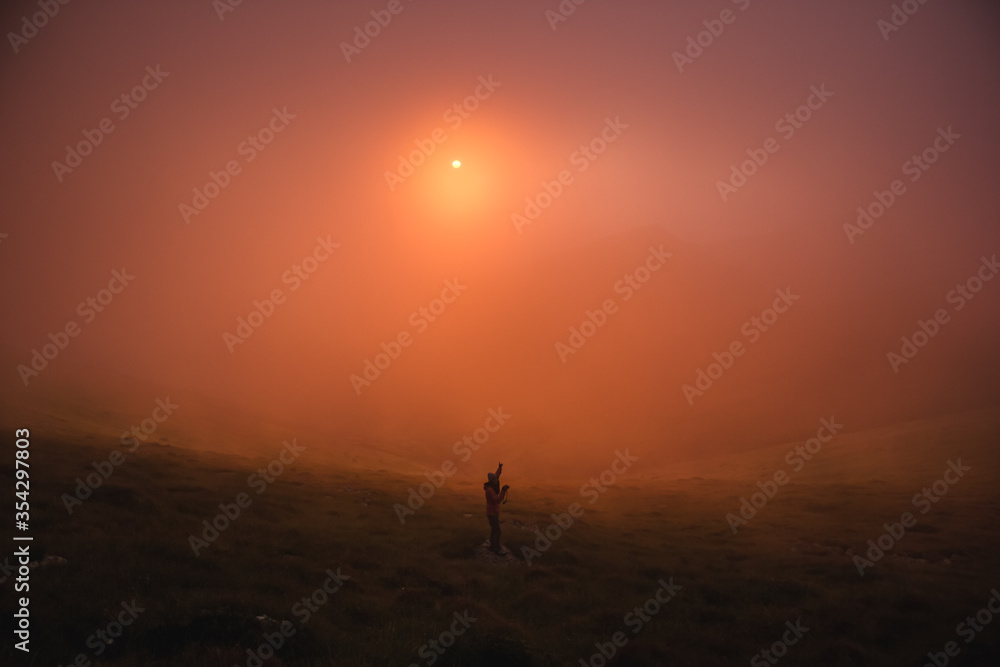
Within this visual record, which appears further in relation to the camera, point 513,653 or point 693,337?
point 693,337

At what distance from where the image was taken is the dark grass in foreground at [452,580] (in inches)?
445

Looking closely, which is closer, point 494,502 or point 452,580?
point 452,580

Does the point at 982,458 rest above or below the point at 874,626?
above

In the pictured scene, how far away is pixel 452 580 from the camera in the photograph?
17719 millimetres

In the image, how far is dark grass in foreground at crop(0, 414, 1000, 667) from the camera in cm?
1130

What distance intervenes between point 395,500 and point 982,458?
2422 inches

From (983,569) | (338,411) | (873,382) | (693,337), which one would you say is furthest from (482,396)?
(983,569)

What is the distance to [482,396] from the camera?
499ft

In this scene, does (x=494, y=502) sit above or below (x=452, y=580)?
above

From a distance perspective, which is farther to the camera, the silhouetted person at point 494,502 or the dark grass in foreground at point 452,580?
the silhouetted person at point 494,502

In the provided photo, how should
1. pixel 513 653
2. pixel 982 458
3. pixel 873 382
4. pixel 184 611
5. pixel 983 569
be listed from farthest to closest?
pixel 873 382
pixel 982 458
pixel 983 569
pixel 184 611
pixel 513 653

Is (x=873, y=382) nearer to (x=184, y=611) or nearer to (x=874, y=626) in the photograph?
(x=874, y=626)

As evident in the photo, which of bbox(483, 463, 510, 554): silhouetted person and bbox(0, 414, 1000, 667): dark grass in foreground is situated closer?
bbox(0, 414, 1000, 667): dark grass in foreground

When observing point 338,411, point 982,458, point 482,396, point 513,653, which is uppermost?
point 982,458
